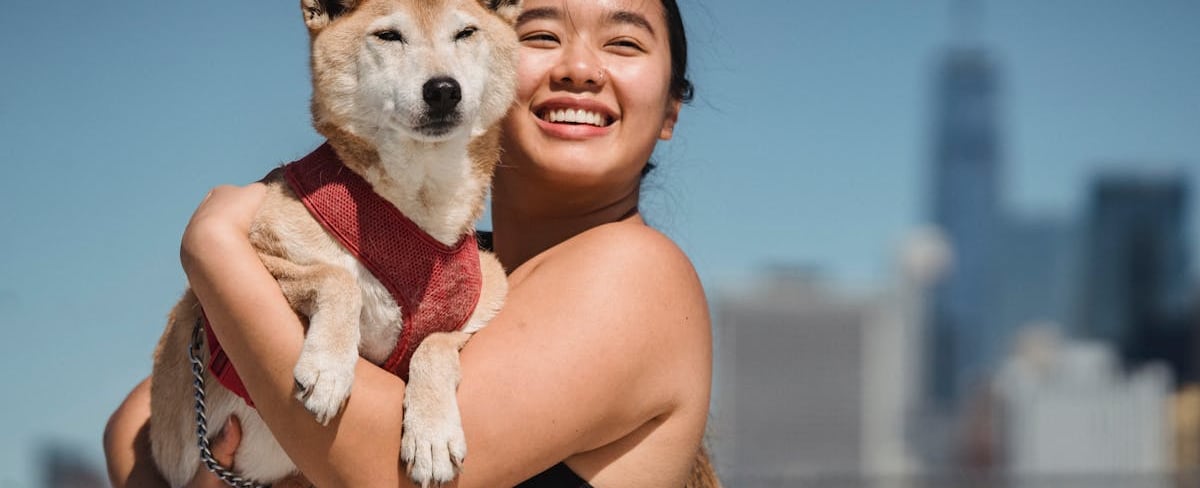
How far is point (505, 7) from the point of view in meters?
4.21

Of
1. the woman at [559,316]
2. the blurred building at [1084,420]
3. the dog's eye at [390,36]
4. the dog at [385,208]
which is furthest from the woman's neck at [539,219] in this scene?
the blurred building at [1084,420]

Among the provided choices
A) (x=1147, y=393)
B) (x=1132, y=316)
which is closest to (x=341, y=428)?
(x=1147, y=393)

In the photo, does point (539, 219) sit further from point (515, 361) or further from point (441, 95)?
point (515, 361)

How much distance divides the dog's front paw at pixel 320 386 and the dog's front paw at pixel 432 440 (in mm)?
188

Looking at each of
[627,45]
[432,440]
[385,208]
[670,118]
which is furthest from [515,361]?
[670,118]

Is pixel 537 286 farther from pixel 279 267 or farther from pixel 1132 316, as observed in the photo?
pixel 1132 316

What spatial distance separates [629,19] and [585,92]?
287 millimetres

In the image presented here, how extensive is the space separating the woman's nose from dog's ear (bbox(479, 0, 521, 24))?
0.23m

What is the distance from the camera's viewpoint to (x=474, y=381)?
11.3ft

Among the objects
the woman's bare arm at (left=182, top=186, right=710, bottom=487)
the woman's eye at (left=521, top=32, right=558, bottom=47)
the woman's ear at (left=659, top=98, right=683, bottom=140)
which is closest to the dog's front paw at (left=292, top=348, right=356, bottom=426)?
the woman's bare arm at (left=182, top=186, right=710, bottom=487)

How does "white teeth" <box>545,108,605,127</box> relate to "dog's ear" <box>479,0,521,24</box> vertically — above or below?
below

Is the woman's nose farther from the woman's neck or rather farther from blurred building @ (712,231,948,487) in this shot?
blurred building @ (712,231,948,487)

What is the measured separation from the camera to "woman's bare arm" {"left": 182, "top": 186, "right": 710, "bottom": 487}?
3275 mm

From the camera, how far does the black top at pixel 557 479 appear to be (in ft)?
11.5
